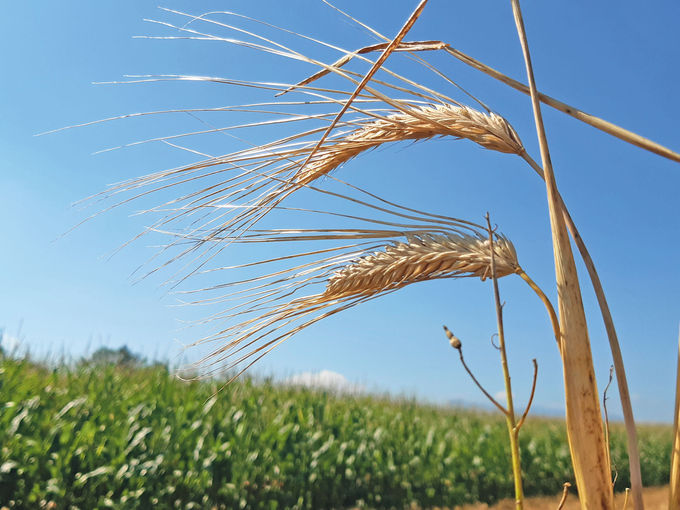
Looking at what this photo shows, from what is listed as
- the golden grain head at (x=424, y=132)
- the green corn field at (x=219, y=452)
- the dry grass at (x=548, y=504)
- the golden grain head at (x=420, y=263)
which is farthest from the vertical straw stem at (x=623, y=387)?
the dry grass at (x=548, y=504)

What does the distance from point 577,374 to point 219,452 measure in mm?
2037

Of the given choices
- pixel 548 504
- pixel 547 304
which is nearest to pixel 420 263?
pixel 547 304

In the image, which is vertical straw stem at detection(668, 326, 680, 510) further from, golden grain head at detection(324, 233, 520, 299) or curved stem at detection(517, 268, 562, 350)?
golden grain head at detection(324, 233, 520, 299)

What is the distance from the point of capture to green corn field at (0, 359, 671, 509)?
2.21m

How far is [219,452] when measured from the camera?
8.08ft

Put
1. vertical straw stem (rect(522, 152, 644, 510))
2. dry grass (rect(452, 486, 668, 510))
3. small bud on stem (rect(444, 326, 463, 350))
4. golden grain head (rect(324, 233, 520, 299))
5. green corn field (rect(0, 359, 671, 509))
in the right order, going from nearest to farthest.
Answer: small bud on stem (rect(444, 326, 463, 350)), vertical straw stem (rect(522, 152, 644, 510)), golden grain head (rect(324, 233, 520, 299)), green corn field (rect(0, 359, 671, 509)), dry grass (rect(452, 486, 668, 510))

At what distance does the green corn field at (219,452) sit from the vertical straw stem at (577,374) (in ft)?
3.75

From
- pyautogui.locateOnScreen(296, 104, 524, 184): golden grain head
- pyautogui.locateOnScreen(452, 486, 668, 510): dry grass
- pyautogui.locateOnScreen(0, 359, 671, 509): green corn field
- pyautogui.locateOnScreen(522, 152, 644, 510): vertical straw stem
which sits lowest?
pyautogui.locateOnScreen(452, 486, 668, 510): dry grass

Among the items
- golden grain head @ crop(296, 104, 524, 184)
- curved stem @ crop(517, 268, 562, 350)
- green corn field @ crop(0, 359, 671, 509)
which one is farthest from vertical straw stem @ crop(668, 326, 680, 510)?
green corn field @ crop(0, 359, 671, 509)

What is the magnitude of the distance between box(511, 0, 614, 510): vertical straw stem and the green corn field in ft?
3.75

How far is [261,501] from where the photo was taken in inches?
96.1

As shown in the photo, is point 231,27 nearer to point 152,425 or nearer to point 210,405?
point 152,425

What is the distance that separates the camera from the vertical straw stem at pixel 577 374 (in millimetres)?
869

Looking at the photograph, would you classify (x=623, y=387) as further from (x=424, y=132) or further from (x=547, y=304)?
(x=424, y=132)
